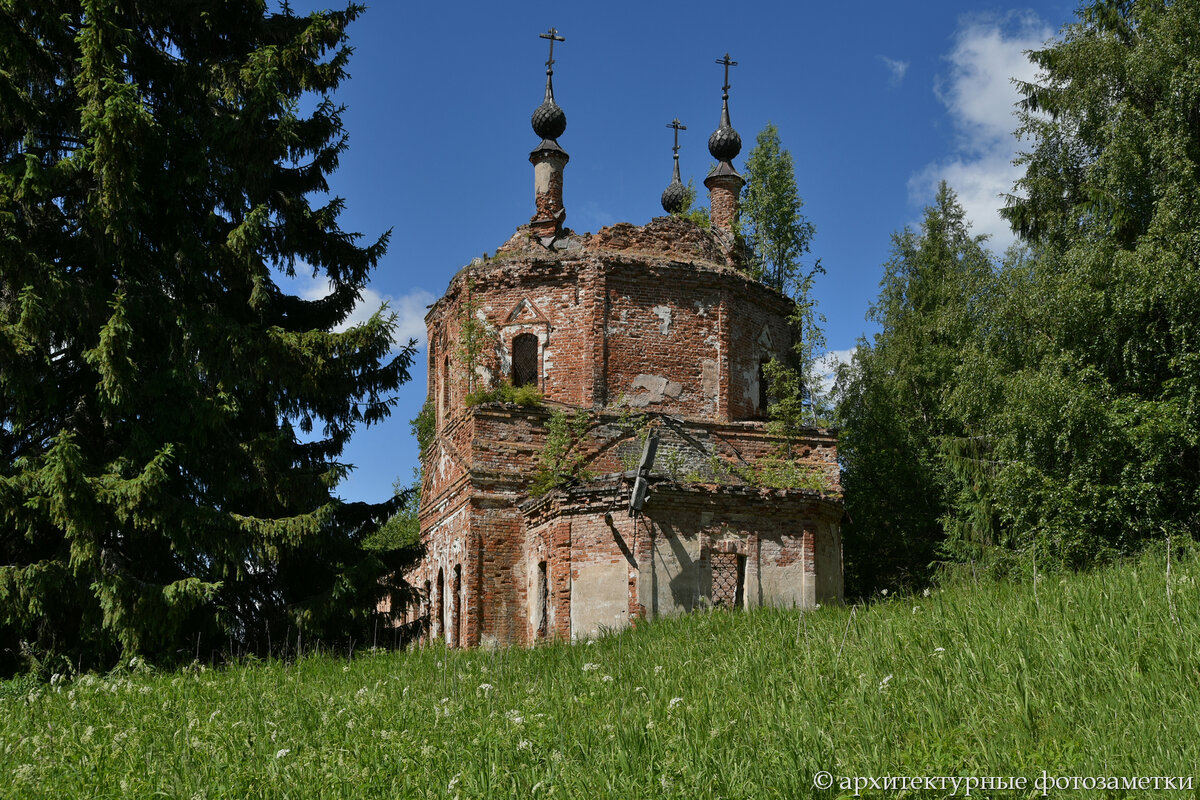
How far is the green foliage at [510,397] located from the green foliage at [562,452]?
0.46 m

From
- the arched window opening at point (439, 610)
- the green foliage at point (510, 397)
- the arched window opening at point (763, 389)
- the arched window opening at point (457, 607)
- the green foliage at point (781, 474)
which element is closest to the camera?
the arched window opening at point (457, 607)

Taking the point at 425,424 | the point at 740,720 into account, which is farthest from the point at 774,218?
the point at 740,720

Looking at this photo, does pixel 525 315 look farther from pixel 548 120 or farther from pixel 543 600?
pixel 543 600

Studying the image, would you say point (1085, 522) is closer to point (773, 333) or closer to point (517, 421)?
point (773, 333)

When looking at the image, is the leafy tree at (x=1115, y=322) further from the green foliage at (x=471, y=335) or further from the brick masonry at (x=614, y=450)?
the green foliage at (x=471, y=335)

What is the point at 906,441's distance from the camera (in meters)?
27.1

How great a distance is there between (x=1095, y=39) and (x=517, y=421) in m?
13.8

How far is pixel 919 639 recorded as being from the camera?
22.9ft

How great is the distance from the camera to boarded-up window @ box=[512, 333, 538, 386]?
19.7 metres

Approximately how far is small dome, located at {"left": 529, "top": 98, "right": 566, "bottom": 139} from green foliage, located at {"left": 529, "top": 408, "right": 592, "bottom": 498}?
6654mm

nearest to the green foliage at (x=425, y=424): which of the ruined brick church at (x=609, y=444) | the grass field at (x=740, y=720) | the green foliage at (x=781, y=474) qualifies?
the ruined brick church at (x=609, y=444)

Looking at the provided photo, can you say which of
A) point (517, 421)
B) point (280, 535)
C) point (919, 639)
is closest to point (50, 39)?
point (280, 535)

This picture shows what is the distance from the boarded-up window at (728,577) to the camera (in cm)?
1530

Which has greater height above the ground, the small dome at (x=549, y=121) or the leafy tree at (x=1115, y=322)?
the small dome at (x=549, y=121)
